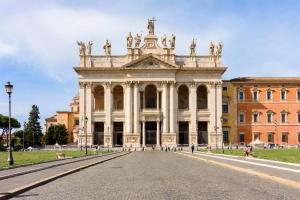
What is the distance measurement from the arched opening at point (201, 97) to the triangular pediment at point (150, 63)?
871cm

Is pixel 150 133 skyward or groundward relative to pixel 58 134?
skyward

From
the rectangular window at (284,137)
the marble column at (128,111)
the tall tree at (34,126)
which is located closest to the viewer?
the marble column at (128,111)

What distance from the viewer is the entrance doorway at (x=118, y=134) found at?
95.8 meters

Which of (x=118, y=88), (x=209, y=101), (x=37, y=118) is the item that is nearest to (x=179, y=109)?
(x=209, y=101)

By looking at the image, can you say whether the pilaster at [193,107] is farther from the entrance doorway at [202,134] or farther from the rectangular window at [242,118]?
the rectangular window at [242,118]

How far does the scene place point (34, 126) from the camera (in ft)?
418

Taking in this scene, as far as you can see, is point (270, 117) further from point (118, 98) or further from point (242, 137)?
point (118, 98)

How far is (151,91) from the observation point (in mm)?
97625

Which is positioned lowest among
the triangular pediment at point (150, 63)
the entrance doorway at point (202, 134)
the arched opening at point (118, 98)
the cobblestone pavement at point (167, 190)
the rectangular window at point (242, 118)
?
the cobblestone pavement at point (167, 190)

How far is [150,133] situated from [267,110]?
72.1ft

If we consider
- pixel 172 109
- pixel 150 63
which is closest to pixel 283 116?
pixel 172 109

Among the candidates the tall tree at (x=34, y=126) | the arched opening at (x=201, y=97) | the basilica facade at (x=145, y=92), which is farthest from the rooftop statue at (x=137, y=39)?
the tall tree at (x=34, y=126)

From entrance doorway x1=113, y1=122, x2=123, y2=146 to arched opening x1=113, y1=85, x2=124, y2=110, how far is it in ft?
12.1

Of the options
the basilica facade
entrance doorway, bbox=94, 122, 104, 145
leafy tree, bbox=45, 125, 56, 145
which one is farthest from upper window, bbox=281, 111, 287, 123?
leafy tree, bbox=45, 125, 56, 145
